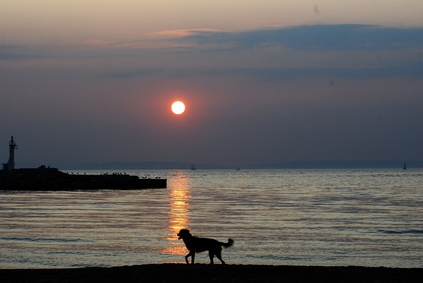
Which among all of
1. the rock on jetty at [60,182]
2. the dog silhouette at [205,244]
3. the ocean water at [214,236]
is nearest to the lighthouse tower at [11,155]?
the rock on jetty at [60,182]

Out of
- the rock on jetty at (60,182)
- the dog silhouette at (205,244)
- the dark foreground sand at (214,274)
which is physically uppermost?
the rock on jetty at (60,182)

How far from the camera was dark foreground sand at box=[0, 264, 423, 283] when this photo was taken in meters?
17.2

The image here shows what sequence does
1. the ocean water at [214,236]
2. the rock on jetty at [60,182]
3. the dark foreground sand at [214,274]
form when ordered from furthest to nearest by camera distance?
1. the rock on jetty at [60,182]
2. the ocean water at [214,236]
3. the dark foreground sand at [214,274]

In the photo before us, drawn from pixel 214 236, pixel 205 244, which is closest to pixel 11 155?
pixel 214 236

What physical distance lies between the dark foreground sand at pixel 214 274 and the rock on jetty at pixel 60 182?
97.9 m

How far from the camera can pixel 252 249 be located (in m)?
31.8

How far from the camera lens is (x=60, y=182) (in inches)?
4670

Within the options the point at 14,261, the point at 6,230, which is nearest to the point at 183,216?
the point at 6,230

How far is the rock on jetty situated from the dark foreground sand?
3855 inches

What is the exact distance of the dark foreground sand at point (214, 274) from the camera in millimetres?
17203

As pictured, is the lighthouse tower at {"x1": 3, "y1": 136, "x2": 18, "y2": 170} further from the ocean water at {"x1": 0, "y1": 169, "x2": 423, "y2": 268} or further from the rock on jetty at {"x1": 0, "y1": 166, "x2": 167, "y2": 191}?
the ocean water at {"x1": 0, "y1": 169, "x2": 423, "y2": 268}

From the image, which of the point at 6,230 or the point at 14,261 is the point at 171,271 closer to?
the point at 14,261

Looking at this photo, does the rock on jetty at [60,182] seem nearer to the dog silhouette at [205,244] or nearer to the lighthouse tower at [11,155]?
the lighthouse tower at [11,155]

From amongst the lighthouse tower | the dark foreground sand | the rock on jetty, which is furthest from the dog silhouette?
the lighthouse tower
